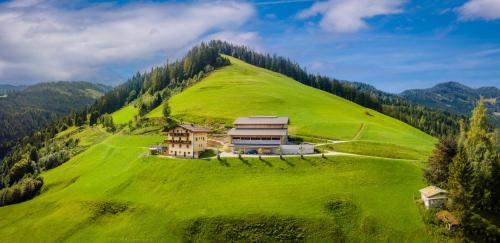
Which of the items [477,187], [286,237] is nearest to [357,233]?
[286,237]

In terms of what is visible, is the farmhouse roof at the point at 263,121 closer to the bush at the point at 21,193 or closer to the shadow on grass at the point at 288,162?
the shadow on grass at the point at 288,162

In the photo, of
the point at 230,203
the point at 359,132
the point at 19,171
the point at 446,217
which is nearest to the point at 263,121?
the point at 359,132

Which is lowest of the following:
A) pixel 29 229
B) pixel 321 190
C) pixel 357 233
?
pixel 29 229

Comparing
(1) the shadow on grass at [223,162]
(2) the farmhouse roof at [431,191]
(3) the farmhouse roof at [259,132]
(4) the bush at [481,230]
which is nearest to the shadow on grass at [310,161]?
(3) the farmhouse roof at [259,132]

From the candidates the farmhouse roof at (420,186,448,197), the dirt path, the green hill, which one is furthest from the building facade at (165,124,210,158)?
the farmhouse roof at (420,186,448,197)

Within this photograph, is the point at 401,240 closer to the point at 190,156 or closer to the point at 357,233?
the point at 357,233

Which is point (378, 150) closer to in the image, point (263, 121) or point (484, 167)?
point (484, 167)
